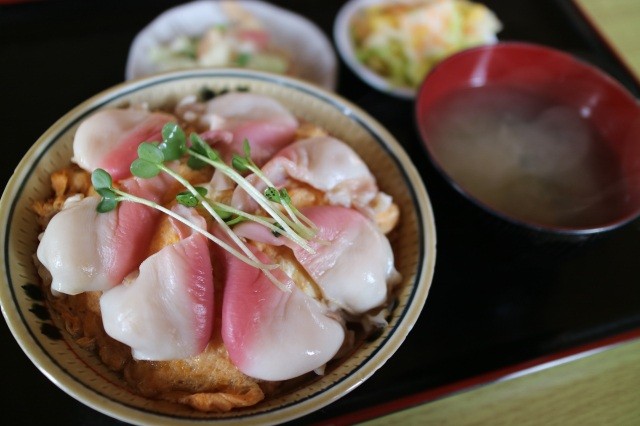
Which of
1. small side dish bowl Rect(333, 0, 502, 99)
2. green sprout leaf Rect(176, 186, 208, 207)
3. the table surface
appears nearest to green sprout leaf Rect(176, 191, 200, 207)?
green sprout leaf Rect(176, 186, 208, 207)

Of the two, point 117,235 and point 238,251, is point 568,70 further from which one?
point 117,235

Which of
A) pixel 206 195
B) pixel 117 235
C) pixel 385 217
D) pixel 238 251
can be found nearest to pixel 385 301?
pixel 385 217

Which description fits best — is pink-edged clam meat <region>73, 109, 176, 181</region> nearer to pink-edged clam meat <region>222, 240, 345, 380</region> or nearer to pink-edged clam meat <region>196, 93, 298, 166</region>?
pink-edged clam meat <region>196, 93, 298, 166</region>

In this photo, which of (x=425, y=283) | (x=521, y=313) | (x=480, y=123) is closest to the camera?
(x=425, y=283)

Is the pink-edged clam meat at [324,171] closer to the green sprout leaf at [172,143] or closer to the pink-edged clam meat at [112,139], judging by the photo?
the green sprout leaf at [172,143]

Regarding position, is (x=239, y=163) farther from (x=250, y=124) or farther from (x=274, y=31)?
(x=274, y=31)

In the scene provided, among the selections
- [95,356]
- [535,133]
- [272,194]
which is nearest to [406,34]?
[535,133]
